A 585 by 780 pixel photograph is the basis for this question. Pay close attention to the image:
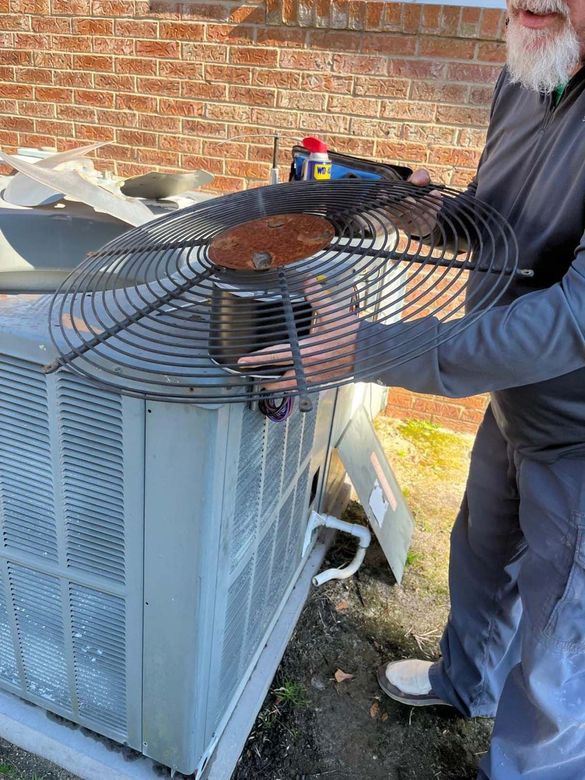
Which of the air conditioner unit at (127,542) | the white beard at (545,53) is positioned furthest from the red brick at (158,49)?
the white beard at (545,53)

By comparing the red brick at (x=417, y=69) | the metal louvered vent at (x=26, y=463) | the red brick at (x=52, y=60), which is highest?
the red brick at (x=417, y=69)

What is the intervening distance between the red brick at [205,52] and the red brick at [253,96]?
0.18 metres

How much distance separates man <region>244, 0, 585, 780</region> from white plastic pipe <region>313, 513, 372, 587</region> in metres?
0.89

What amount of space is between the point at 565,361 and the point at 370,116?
99.2 inches

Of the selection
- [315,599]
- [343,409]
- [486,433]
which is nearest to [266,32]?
[343,409]

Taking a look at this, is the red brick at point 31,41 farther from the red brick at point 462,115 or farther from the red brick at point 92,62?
the red brick at point 462,115

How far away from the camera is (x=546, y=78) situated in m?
1.35

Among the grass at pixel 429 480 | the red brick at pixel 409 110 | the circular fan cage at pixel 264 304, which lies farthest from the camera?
the red brick at pixel 409 110

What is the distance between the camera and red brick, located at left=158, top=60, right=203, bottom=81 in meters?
3.46

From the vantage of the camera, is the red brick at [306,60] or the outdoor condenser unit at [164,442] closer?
the outdoor condenser unit at [164,442]

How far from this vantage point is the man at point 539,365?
1.15 metres

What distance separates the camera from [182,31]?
11.2 ft

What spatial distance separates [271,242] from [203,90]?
273 cm

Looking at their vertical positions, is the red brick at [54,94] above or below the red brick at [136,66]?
below
